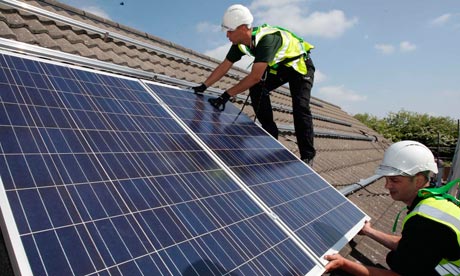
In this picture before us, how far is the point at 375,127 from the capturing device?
152ft

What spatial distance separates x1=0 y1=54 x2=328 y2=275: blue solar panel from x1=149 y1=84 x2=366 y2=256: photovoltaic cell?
19cm

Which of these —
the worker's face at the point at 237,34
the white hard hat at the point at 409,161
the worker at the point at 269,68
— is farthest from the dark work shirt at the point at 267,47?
the white hard hat at the point at 409,161

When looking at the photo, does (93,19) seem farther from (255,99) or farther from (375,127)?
(375,127)

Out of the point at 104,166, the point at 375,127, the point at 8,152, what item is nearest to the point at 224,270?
the point at 104,166

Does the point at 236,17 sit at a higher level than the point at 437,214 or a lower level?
higher

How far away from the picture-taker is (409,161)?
2955mm

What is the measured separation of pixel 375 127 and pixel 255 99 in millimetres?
45022

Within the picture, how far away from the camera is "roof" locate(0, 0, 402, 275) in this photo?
3.98 m

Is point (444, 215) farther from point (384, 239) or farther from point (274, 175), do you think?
point (274, 175)

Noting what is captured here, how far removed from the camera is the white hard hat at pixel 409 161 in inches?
116

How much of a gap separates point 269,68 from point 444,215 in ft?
10.3

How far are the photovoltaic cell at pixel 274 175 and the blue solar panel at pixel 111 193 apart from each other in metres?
0.19

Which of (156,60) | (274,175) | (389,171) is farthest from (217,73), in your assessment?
(389,171)

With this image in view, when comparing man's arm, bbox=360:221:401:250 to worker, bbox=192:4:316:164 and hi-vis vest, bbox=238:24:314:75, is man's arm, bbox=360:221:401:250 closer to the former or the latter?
worker, bbox=192:4:316:164
